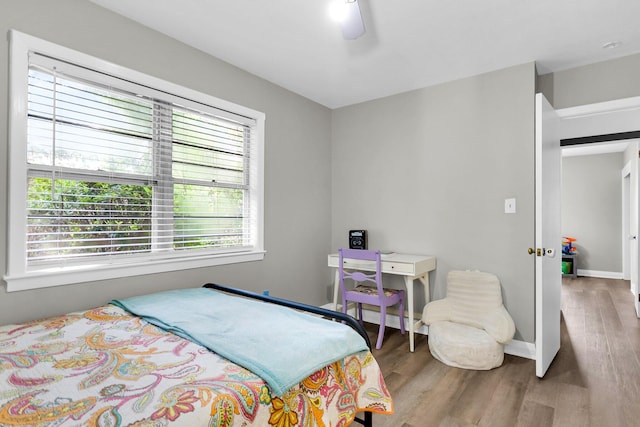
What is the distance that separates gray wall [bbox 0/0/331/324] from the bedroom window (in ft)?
0.23

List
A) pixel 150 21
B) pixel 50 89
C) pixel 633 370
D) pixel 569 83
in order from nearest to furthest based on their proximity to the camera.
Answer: pixel 50 89 → pixel 150 21 → pixel 633 370 → pixel 569 83

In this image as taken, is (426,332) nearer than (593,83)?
No

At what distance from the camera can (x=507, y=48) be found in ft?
8.27

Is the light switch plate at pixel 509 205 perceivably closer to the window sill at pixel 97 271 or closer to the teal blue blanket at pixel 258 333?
the teal blue blanket at pixel 258 333

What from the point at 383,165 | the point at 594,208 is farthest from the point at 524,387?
the point at 594,208

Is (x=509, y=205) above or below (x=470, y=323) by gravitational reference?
above

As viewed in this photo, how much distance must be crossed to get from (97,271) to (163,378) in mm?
1238

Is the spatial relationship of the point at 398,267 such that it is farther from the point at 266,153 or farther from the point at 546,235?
the point at 266,153

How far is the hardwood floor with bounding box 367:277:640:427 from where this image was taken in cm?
193

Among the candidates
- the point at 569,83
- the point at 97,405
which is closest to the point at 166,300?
the point at 97,405

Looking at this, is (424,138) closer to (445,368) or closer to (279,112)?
(279,112)

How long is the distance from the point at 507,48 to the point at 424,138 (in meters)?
1.01

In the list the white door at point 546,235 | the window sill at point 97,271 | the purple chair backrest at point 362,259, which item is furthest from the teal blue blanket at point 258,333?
the white door at point 546,235

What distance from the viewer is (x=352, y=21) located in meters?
1.73
